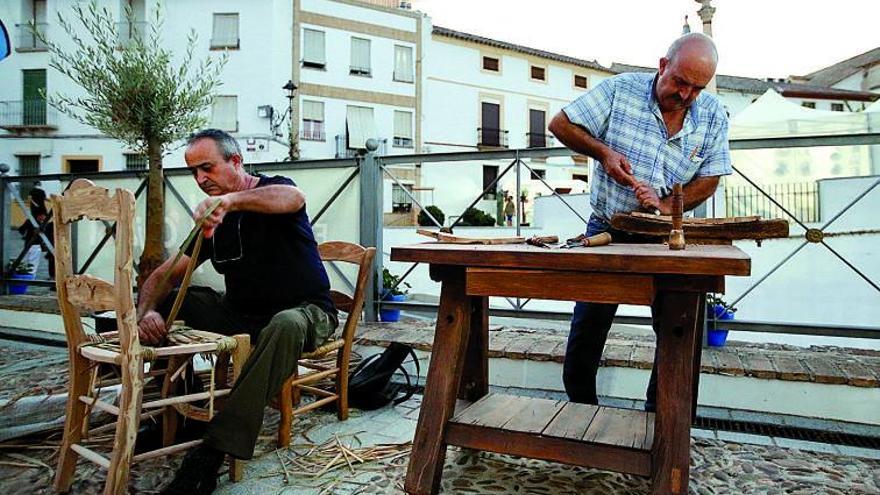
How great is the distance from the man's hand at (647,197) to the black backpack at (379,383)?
161 cm

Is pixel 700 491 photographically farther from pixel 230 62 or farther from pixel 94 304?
pixel 230 62

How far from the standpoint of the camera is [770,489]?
7.09 ft

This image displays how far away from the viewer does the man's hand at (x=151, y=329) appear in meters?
2.18

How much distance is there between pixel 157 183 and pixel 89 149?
68.3 ft

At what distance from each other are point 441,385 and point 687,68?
1395 millimetres

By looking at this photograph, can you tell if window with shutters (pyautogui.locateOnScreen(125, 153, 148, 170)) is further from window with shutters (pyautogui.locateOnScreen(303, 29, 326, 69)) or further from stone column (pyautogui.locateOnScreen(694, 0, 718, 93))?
stone column (pyautogui.locateOnScreen(694, 0, 718, 93))

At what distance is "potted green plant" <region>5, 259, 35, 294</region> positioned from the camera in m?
6.48

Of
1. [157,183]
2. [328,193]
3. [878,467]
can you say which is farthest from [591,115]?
[157,183]

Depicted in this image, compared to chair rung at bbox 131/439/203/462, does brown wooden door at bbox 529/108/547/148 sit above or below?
above

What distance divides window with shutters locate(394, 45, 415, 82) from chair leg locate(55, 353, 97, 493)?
26.5 meters

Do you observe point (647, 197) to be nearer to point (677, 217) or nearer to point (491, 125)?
point (677, 217)

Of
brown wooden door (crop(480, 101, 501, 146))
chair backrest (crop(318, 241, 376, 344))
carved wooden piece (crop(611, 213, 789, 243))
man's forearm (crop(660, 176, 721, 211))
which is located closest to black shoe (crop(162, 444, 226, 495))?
chair backrest (crop(318, 241, 376, 344))

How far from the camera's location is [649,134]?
7.79 feet

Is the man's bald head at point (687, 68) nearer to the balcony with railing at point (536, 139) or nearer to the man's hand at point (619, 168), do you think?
the man's hand at point (619, 168)
